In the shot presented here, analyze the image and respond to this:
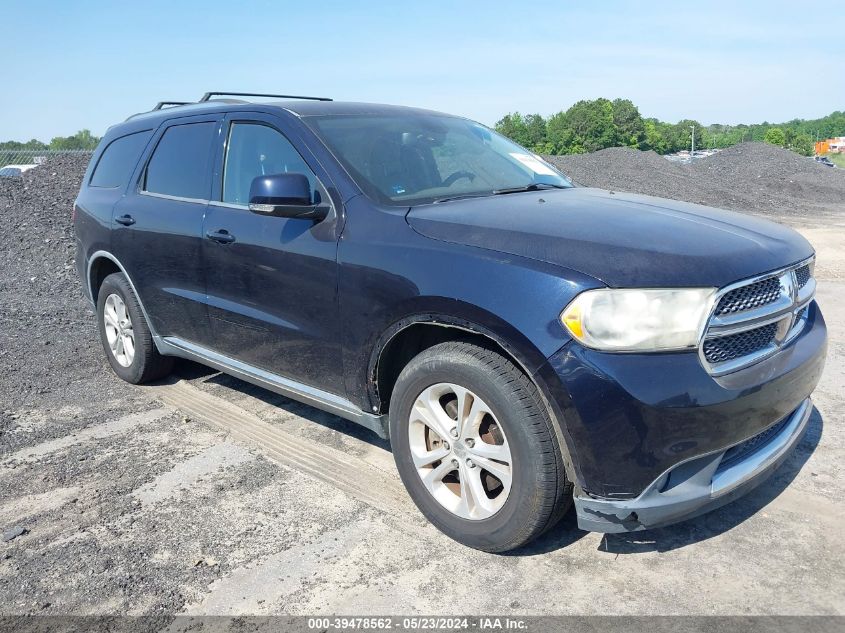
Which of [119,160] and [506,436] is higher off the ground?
[119,160]

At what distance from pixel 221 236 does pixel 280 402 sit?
140cm

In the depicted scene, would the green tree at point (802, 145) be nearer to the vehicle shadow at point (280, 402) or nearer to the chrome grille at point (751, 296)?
the vehicle shadow at point (280, 402)

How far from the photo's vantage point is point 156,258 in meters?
4.65

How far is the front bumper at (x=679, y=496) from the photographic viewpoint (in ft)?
8.63

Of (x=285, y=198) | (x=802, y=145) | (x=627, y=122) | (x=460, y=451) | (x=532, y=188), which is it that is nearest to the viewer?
(x=460, y=451)

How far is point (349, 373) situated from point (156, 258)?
1.89 m

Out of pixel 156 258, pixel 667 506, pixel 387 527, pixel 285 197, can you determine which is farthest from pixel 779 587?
pixel 156 258

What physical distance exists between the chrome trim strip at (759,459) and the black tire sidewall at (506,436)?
67 cm

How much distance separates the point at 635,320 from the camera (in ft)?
8.46

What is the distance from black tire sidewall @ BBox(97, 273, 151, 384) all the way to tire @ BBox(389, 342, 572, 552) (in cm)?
261

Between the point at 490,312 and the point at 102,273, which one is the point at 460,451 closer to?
the point at 490,312

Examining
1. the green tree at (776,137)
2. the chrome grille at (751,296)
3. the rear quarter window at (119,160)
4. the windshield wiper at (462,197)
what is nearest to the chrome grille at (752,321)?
the chrome grille at (751,296)

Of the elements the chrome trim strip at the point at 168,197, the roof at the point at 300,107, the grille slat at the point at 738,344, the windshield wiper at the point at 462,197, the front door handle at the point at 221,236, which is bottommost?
the grille slat at the point at 738,344

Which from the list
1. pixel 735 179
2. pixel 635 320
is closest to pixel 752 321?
pixel 635 320
